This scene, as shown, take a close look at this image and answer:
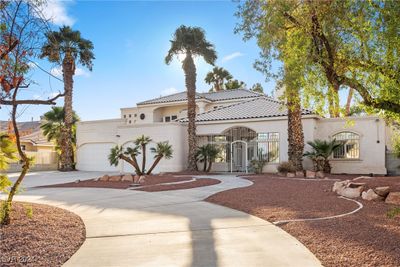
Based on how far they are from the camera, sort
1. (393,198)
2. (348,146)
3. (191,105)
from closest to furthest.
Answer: (393,198), (348,146), (191,105)

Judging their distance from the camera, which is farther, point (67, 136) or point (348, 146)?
point (67, 136)

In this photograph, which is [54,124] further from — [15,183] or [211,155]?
[15,183]

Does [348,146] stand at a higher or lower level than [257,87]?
lower

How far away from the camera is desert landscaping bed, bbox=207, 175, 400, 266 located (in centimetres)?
546

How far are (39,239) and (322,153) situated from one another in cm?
1848

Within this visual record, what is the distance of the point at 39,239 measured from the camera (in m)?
6.25

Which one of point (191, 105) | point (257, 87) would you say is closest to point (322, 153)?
point (191, 105)

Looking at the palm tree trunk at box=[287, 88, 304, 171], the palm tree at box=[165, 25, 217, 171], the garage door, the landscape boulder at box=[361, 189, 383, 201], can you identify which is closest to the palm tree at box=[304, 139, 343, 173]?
the palm tree trunk at box=[287, 88, 304, 171]

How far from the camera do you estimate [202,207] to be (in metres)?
10.2

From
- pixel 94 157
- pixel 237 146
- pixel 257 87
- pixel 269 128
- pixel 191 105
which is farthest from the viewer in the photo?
pixel 257 87

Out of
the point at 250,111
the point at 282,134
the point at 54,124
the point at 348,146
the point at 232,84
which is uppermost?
the point at 232,84

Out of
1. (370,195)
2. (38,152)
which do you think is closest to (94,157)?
(38,152)

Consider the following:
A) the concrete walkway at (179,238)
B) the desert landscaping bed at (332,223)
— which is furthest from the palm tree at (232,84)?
the concrete walkway at (179,238)

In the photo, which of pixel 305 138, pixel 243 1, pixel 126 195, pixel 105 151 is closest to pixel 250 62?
pixel 243 1
